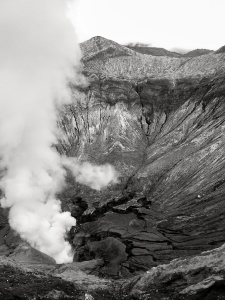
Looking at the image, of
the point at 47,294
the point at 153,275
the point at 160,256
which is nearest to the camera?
the point at 47,294

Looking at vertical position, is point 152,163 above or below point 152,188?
above

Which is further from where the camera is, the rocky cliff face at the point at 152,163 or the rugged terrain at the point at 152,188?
the rocky cliff face at the point at 152,163

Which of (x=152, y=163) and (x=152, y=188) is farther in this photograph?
(x=152, y=163)

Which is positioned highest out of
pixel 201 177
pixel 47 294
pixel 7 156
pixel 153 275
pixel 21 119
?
pixel 21 119

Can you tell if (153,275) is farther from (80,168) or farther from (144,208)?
(80,168)

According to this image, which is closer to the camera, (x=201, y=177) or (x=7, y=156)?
(x=201, y=177)

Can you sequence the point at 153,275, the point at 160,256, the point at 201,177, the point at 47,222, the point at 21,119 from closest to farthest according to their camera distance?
the point at 153,275 → the point at 160,256 → the point at 47,222 → the point at 201,177 → the point at 21,119

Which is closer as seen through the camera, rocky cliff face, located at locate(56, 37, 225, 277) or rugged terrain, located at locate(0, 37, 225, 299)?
rugged terrain, located at locate(0, 37, 225, 299)

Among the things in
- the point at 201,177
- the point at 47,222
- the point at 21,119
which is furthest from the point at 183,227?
the point at 21,119
